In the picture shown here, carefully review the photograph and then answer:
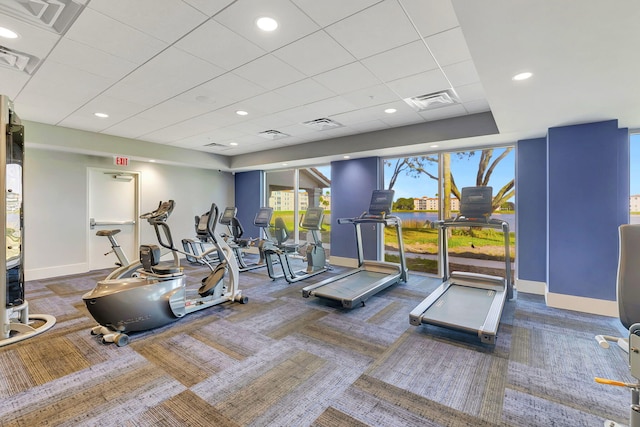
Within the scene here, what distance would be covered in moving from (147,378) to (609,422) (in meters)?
3.29

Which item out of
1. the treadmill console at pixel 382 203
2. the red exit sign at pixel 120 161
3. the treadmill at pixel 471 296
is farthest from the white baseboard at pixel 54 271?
the treadmill at pixel 471 296

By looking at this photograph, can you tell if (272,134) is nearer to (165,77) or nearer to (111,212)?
(165,77)

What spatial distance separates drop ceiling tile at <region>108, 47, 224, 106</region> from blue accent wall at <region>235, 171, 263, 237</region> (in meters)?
5.01

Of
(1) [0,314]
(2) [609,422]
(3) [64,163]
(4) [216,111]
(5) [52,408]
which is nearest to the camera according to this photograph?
(2) [609,422]

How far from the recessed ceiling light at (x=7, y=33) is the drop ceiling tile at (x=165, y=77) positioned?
91cm

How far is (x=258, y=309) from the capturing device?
4020 millimetres

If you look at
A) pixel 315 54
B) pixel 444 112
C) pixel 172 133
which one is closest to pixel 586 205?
pixel 444 112

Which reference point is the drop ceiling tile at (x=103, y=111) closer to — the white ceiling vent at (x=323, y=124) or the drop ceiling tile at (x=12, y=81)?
the drop ceiling tile at (x=12, y=81)

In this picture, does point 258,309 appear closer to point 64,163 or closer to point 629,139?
point 64,163

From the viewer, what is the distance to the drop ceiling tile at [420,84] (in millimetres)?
3305

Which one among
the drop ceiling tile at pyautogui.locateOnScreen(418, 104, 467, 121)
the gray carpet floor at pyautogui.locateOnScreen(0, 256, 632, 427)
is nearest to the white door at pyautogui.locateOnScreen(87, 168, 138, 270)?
the gray carpet floor at pyautogui.locateOnScreen(0, 256, 632, 427)

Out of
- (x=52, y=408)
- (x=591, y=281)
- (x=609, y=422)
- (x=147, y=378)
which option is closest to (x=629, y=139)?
(x=591, y=281)

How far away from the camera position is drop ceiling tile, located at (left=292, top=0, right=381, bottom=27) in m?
2.12

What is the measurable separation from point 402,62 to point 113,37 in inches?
106
